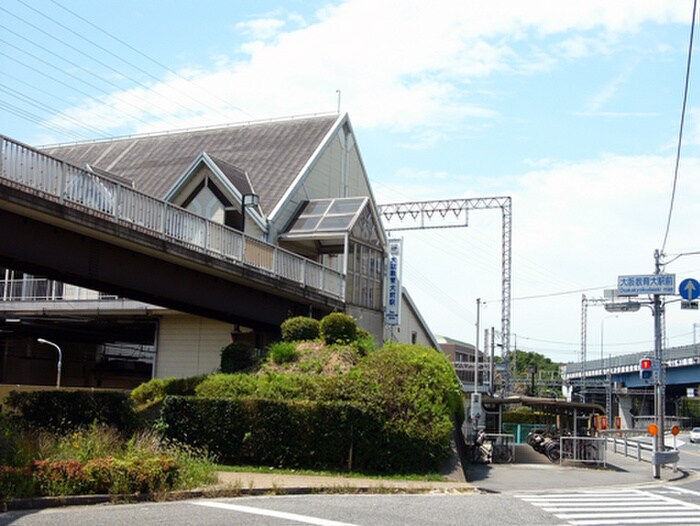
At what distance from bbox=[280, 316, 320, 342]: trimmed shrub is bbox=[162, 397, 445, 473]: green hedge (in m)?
7.74

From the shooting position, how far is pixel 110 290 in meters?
22.5

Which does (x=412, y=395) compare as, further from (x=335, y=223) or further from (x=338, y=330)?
(x=335, y=223)

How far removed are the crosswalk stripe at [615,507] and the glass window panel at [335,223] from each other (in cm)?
1743

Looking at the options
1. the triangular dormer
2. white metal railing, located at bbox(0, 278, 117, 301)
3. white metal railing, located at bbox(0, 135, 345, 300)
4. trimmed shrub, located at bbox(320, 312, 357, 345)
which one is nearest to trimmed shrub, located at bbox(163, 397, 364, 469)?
white metal railing, located at bbox(0, 135, 345, 300)

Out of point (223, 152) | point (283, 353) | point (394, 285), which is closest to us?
point (283, 353)

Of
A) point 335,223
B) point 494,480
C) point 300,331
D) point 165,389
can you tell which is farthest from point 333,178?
point 494,480

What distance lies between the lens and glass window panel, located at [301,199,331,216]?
35969 mm

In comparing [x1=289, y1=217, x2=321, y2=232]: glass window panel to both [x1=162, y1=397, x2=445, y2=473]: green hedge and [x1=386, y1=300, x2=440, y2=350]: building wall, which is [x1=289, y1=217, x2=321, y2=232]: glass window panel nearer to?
[x1=386, y1=300, x2=440, y2=350]: building wall

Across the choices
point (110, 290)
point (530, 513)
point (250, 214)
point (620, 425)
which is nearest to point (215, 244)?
point (110, 290)

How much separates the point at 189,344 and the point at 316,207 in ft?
27.8

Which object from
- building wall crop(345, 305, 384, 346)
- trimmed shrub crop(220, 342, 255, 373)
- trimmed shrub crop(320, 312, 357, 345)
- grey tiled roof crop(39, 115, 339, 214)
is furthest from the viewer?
grey tiled roof crop(39, 115, 339, 214)

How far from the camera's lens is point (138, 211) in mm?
21969

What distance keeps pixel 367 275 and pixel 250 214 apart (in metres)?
6.25

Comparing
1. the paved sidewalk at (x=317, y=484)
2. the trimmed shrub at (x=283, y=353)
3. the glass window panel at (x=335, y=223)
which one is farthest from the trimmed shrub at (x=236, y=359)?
the glass window panel at (x=335, y=223)
